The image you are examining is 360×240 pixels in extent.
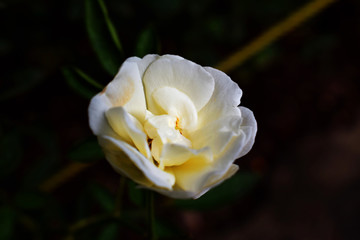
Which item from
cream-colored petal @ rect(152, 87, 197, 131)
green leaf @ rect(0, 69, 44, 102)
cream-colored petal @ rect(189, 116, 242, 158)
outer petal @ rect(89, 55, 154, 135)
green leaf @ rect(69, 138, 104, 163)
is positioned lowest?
green leaf @ rect(69, 138, 104, 163)

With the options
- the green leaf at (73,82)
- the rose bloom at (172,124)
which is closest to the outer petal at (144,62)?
the rose bloom at (172,124)

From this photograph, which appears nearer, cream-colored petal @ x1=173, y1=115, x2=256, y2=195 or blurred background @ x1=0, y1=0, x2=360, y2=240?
cream-colored petal @ x1=173, y1=115, x2=256, y2=195

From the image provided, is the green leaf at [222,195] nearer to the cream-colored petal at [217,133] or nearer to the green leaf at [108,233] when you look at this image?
the green leaf at [108,233]

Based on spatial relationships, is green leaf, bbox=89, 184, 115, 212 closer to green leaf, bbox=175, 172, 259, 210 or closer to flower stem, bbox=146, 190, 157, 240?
green leaf, bbox=175, 172, 259, 210

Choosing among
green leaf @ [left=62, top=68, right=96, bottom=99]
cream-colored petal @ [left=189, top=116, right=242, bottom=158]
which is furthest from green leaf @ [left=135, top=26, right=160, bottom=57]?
cream-colored petal @ [left=189, top=116, right=242, bottom=158]

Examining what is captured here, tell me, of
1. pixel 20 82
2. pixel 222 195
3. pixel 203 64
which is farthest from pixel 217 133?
pixel 203 64

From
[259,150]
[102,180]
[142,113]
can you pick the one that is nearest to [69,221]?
[102,180]
